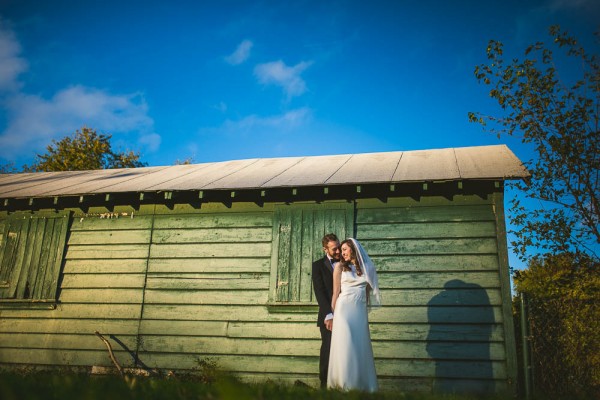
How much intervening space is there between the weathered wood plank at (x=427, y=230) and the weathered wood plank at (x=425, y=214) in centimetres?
6

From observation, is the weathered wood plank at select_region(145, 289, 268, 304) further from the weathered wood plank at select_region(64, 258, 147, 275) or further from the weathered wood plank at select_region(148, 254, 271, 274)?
the weathered wood plank at select_region(64, 258, 147, 275)

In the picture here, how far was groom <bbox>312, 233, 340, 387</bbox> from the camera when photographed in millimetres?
5203

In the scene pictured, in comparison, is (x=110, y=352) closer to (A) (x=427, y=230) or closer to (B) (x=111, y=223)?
(B) (x=111, y=223)

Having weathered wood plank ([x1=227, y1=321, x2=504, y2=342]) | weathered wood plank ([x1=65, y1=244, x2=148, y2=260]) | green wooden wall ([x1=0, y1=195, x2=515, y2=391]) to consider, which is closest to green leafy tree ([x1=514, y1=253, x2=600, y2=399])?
weathered wood plank ([x1=227, y1=321, x2=504, y2=342])

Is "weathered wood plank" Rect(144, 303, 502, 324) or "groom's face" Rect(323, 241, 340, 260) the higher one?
"groom's face" Rect(323, 241, 340, 260)

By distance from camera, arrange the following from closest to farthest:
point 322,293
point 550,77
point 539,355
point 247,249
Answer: point 322,293, point 539,355, point 247,249, point 550,77

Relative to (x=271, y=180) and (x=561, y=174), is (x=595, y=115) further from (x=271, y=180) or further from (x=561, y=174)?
(x=271, y=180)

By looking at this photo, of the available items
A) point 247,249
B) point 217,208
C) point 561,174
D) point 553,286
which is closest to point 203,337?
point 247,249

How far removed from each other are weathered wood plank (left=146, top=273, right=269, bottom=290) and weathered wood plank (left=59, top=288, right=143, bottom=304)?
12.2 inches

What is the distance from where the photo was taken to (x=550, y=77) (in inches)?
311

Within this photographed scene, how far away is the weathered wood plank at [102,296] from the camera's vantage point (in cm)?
715

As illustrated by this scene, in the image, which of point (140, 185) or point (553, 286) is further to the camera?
point (140, 185)

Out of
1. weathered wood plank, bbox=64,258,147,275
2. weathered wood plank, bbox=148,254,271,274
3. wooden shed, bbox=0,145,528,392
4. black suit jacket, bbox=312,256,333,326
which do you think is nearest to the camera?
black suit jacket, bbox=312,256,333,326

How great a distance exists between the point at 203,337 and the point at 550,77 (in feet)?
25.6
